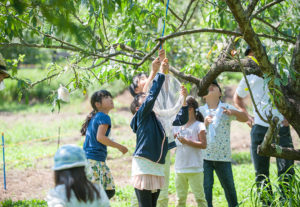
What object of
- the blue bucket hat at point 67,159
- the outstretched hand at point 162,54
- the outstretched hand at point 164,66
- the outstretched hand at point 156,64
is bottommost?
the blue bucket hat at point 67,159

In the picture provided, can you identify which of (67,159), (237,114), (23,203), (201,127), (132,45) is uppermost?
(132,45)

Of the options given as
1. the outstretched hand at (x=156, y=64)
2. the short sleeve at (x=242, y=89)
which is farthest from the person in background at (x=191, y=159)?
the outstretched hand at (x=156, y=64)

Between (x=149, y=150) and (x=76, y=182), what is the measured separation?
1.02 metres

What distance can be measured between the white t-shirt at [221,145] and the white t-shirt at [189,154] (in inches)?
4.6

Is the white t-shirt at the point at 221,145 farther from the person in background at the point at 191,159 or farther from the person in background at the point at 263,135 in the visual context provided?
the person in background at the point at 263,135

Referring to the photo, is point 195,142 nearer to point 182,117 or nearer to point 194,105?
point 194,105

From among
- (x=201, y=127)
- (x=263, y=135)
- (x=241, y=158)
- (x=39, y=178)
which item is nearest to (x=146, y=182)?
(x=201, y=127)

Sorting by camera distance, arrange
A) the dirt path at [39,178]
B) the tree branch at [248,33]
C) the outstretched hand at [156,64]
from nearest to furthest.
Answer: the tree branch at [248,33]
the outstretched hand at [156,64]
the dirt path at [39,178]

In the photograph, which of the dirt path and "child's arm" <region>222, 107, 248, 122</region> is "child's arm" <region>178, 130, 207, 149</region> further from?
the dirt path

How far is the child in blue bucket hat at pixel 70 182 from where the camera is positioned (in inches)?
79.1

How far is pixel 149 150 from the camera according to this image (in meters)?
2.98

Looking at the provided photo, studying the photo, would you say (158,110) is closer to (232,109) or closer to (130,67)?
(130,67)

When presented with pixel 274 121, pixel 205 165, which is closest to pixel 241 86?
pixel 205 165

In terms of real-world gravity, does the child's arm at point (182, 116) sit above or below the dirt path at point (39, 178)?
above
